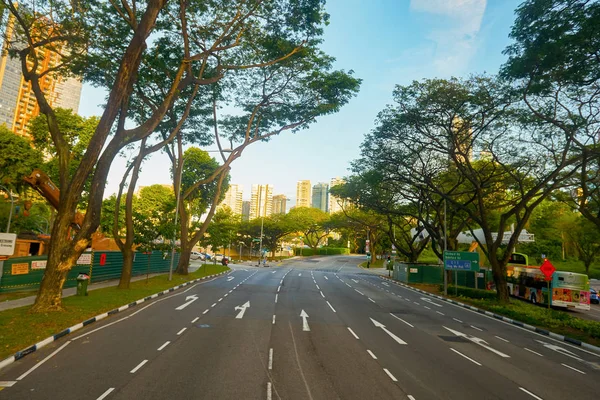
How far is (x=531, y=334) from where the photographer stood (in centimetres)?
1616

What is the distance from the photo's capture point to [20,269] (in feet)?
58.5

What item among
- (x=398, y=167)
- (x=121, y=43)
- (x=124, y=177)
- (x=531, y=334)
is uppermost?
(x=121, y=43)

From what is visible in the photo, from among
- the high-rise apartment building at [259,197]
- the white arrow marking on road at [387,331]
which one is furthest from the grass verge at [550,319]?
the high-rise apartment building at [259,197]

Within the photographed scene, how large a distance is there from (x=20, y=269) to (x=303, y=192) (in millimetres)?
178298

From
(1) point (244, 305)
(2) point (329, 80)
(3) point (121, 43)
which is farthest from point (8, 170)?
(2) point (329, 80)

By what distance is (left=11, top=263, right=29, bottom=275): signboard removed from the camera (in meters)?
17.5

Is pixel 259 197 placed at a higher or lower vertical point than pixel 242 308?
higher

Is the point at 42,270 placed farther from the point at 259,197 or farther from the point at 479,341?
the point at 259,197

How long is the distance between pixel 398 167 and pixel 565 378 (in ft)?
76.7

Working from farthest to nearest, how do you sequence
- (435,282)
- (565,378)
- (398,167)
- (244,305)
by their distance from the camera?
(435,282), (398,167), (244,305), (565,378)

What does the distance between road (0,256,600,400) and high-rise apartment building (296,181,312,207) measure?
17749cm

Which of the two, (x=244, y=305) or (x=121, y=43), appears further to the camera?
(x=121, y=43)

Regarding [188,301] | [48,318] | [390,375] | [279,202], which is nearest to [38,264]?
[48,318]

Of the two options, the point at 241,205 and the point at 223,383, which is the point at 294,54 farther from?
the point at 241,205
